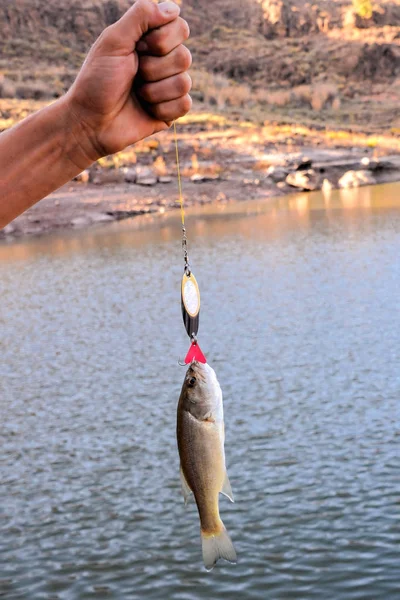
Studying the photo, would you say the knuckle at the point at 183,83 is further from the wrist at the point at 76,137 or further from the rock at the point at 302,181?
the rock at the point at 302,181

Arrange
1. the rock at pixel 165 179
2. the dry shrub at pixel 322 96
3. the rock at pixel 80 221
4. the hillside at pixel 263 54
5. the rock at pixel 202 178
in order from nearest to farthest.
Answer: the rock at pixel 80 221
the rock at pixel 165 179
the rock at pixel 202 178
the hillside at pixel 263 54
the dry shrub at pixel 322 96

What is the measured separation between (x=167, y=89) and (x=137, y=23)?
0.54ft

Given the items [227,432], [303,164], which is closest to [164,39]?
[227,432]

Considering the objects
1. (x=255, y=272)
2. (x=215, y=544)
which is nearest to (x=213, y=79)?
(x=255, y=272)

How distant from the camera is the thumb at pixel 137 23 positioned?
6.81 feet

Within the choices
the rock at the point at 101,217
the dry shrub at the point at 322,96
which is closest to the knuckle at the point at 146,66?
the rock at the point at 101,217

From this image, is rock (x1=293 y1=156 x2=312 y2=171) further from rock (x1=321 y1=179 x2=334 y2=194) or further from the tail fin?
the tail fin

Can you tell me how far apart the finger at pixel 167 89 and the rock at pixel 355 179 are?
3344 cm

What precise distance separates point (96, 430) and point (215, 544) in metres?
6.95

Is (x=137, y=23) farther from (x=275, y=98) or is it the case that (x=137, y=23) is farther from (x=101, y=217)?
(x=275, y=98)

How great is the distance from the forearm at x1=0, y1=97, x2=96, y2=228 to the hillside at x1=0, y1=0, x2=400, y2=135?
44.5 metres

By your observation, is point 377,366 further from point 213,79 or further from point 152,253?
point 213,79

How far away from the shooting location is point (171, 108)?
2230 mm

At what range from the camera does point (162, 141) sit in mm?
38594
